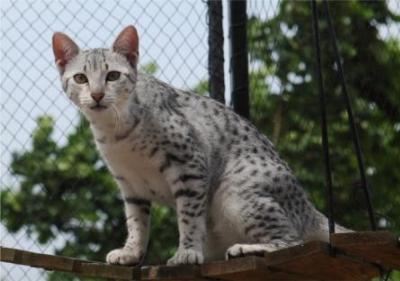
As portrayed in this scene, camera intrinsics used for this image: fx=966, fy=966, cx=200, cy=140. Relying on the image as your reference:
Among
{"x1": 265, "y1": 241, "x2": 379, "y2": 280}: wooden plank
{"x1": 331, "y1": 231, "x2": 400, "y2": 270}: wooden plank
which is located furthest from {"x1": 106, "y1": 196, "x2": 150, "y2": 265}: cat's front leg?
{"x1": 331, "y1": 231, "x2": 400, "y2": 270}: wooden plank

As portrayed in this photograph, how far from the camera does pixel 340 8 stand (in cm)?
477

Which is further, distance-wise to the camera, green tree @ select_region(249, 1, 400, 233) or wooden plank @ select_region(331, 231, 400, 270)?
green tree @ select_region(249, 1, 400, 233)

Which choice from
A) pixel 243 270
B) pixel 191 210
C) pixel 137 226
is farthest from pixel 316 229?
pixel 243 270

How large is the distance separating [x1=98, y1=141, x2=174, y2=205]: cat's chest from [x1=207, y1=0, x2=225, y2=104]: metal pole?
2.47 ft

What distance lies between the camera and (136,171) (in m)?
2.95

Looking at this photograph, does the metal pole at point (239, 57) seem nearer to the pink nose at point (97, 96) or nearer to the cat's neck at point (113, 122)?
the cat's neck at point (113, 122)

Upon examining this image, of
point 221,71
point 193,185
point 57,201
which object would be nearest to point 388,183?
point 221,71

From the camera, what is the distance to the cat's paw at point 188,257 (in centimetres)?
275

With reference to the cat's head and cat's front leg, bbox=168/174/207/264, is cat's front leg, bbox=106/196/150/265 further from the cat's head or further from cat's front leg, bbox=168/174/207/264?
the cat's head

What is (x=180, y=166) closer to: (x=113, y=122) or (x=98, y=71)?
(x=113, y=122)

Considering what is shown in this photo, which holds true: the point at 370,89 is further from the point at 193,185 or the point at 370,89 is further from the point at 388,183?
the point at 193,185

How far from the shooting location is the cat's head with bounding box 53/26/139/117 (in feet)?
9.14

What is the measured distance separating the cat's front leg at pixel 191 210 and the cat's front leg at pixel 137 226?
19 cm

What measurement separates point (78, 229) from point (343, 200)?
1203mm
